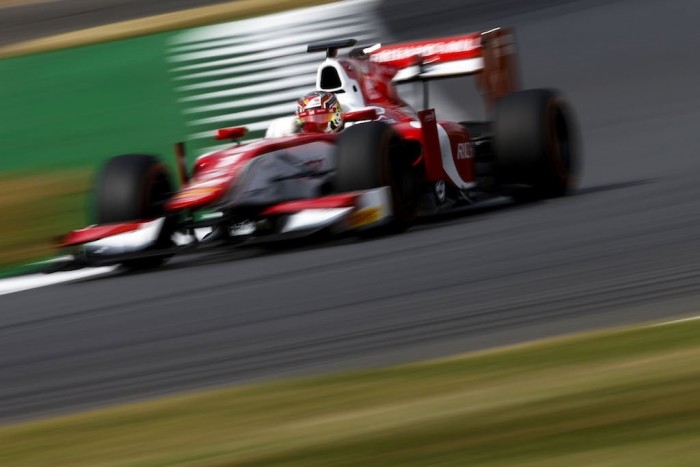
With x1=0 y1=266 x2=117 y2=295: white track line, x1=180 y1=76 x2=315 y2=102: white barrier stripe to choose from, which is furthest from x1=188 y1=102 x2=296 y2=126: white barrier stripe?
x1=0 y1=266 x2=117 y2=295: white track line

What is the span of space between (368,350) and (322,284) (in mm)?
1587

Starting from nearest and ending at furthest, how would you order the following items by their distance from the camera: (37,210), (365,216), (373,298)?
(373,298), (365,216), (37,210)

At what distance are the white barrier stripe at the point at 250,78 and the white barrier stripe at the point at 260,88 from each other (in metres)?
0.15

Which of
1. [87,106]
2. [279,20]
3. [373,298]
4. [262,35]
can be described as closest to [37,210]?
[87,106]

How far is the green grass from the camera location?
148 inches

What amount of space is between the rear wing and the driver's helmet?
3.18 feet

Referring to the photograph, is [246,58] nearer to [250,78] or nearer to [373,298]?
[250,78]

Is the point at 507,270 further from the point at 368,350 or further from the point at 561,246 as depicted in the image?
the point at 368,350

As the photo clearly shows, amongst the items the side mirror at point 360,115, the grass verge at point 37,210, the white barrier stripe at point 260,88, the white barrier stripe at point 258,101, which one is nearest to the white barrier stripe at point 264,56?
the white barrier stripe at point 260,88

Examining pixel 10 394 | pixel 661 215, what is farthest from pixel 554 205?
pixel 10 394

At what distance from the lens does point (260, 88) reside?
1377 centimetres

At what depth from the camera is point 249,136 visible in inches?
499

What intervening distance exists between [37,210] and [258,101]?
3.44 meters

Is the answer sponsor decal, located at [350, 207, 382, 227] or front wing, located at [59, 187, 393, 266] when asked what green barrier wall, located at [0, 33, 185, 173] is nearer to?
front wing, located at [59, 187, 393, 266]
